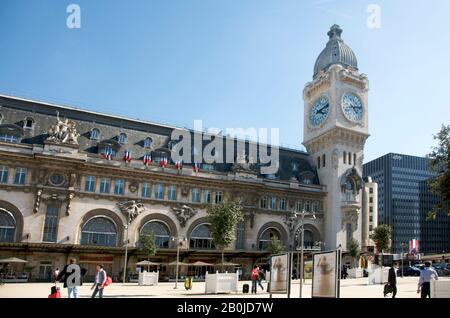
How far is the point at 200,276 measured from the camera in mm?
59812

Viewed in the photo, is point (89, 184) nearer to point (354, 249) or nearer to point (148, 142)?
point (148, 142)

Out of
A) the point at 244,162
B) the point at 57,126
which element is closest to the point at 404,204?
the point at 244,162

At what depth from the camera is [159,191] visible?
58.9m

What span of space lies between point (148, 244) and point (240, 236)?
16617 millimetres

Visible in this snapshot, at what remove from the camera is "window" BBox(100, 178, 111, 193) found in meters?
55.5

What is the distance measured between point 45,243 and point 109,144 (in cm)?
1603

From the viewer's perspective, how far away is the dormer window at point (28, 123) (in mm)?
55156

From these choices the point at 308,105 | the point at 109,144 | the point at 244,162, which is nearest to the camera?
the point at 109,144

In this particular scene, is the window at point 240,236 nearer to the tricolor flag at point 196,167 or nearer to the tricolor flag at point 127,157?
the tricolor flag at point 196,167

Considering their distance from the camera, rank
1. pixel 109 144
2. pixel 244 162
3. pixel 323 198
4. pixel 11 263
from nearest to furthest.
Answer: pixel 11 263 < pixel 109 144 < pixel 244 162 < pixel 323 198

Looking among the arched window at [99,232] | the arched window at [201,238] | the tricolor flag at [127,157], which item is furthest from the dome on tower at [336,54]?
the arched window at [99,232]

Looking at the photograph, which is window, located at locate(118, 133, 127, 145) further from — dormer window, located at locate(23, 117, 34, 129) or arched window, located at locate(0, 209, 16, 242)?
arched window, located at locate(0, 209, 16, 242)
